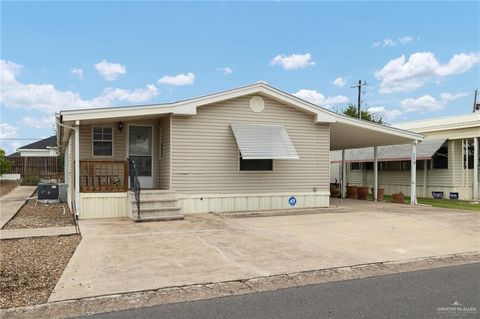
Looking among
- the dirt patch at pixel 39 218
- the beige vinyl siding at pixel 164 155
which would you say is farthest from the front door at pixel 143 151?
the dirt patch at pixel 39 218

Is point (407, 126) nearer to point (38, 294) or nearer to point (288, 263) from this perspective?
point (288, 263)

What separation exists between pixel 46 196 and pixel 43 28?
690 cm

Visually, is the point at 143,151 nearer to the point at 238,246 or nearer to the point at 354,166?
the point at 238,246

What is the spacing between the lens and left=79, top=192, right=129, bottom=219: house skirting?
462 inches

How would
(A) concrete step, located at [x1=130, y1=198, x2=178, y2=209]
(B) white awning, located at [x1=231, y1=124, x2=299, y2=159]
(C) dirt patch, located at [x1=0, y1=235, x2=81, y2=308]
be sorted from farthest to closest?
(B) white awning, located at [x1=231, y1=124, x2=299, y2=159] → (A) concrete step, located at [x1=130, y1=198, x2=178, y2=209] → (C) dirt patch, located at [x1=0, y1=235, x2=81, y2=308]

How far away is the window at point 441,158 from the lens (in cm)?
2139

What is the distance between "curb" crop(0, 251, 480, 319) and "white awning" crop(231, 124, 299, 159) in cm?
612

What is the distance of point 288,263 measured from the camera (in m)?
6.78

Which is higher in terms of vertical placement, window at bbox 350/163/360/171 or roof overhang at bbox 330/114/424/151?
roof overhang at bbox 330/114/424/151

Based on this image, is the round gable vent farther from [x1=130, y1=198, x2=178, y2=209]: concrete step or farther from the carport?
[x1=130, y1=198, x2=178, y2=209]: concrete step

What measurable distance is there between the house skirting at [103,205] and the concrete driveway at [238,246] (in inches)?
27.1

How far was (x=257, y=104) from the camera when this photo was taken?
536 inches

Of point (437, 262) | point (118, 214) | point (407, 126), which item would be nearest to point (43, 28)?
point (118, 214)

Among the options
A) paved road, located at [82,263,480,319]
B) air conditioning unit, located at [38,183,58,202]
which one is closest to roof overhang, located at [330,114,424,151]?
→ paved road, located at [82,263,480,319]
